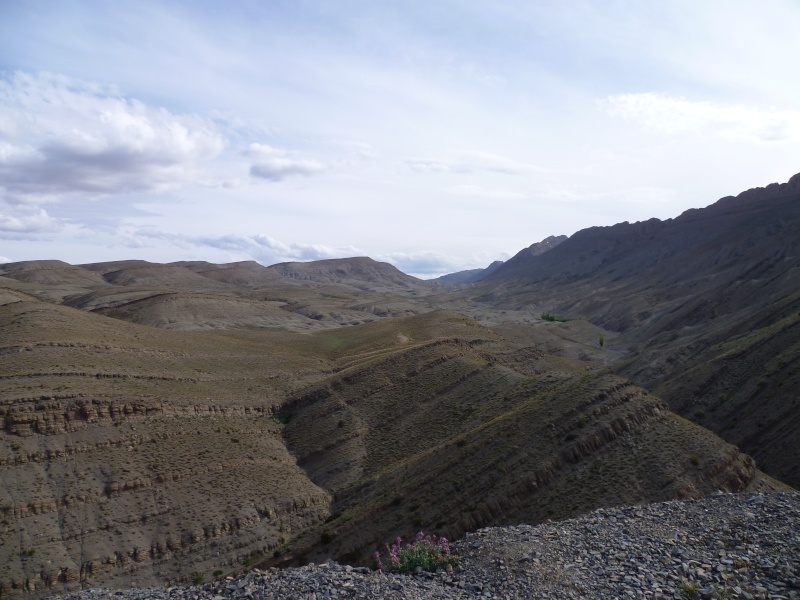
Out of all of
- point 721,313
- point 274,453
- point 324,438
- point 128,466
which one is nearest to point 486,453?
point 324,438

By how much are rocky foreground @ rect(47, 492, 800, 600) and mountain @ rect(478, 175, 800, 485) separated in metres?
23.9

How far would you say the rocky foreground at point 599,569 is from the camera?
13031mm

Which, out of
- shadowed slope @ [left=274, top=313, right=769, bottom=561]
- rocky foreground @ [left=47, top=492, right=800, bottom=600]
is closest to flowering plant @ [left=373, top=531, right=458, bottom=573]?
rocky foreground @ [left=47, top=492, right=800, bottom=600]

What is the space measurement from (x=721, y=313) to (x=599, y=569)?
306 feet

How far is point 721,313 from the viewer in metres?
95.4

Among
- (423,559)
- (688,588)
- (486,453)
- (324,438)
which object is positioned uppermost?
(688,588)

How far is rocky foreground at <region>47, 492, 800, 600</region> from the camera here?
1303cm

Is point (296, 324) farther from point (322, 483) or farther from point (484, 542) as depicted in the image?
point (484, 542)

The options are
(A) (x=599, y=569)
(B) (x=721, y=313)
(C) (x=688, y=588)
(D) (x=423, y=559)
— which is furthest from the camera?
(B) (x=721, y=313)

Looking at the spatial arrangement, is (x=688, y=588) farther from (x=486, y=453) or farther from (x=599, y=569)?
(x=486, y=453)

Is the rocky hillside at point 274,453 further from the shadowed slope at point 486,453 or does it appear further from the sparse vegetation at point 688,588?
the sparse vegetation at point 688,588

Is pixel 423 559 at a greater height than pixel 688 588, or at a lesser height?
lesser

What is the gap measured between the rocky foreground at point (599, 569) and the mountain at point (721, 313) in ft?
78.3

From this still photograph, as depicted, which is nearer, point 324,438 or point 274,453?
point 274,453
